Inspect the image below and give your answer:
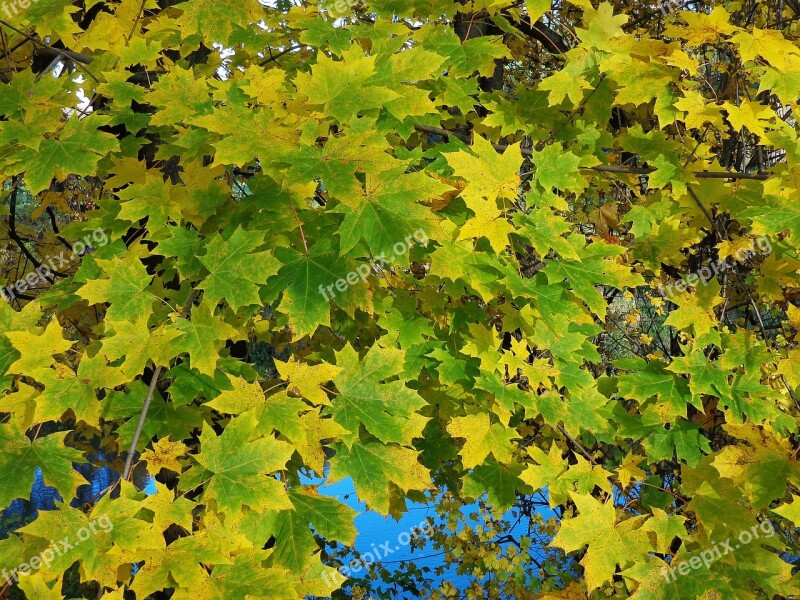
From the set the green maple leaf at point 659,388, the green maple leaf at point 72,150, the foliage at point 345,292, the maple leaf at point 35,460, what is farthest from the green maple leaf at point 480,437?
the green maple leaf at point 72,150

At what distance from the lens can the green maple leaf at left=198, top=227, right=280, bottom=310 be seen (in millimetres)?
1871

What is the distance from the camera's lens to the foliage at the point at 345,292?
1.73 metres

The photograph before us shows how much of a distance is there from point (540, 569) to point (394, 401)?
180 inches


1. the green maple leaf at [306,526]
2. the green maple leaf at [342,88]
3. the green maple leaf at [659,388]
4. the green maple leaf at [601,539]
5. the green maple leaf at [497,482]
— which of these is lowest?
Answer: the green maple leaf at [601,539]

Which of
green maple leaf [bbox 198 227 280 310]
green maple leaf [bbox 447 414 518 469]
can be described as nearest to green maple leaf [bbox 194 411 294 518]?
green maple leaf [bbox 198 227 280 310]

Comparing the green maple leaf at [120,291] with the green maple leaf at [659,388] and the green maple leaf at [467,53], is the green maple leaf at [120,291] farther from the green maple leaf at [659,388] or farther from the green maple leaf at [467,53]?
the green maple leaf at [659,388]

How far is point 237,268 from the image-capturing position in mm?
1893

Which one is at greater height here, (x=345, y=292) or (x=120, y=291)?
(x=120, y=291)

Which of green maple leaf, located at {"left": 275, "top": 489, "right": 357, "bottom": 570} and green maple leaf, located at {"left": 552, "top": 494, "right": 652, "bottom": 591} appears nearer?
green maple leaf, located at {"left": 275, "top": 489, "right": 357, "bottom": 570}

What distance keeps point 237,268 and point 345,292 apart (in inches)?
16.1

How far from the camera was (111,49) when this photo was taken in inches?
103

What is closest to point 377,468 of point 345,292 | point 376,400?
point 376,400

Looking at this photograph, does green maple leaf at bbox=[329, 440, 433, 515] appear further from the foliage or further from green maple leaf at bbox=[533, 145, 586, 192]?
green maple leaf at bbox=[533, 145, 586, 192]

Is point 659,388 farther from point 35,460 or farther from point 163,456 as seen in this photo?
point 35,460
